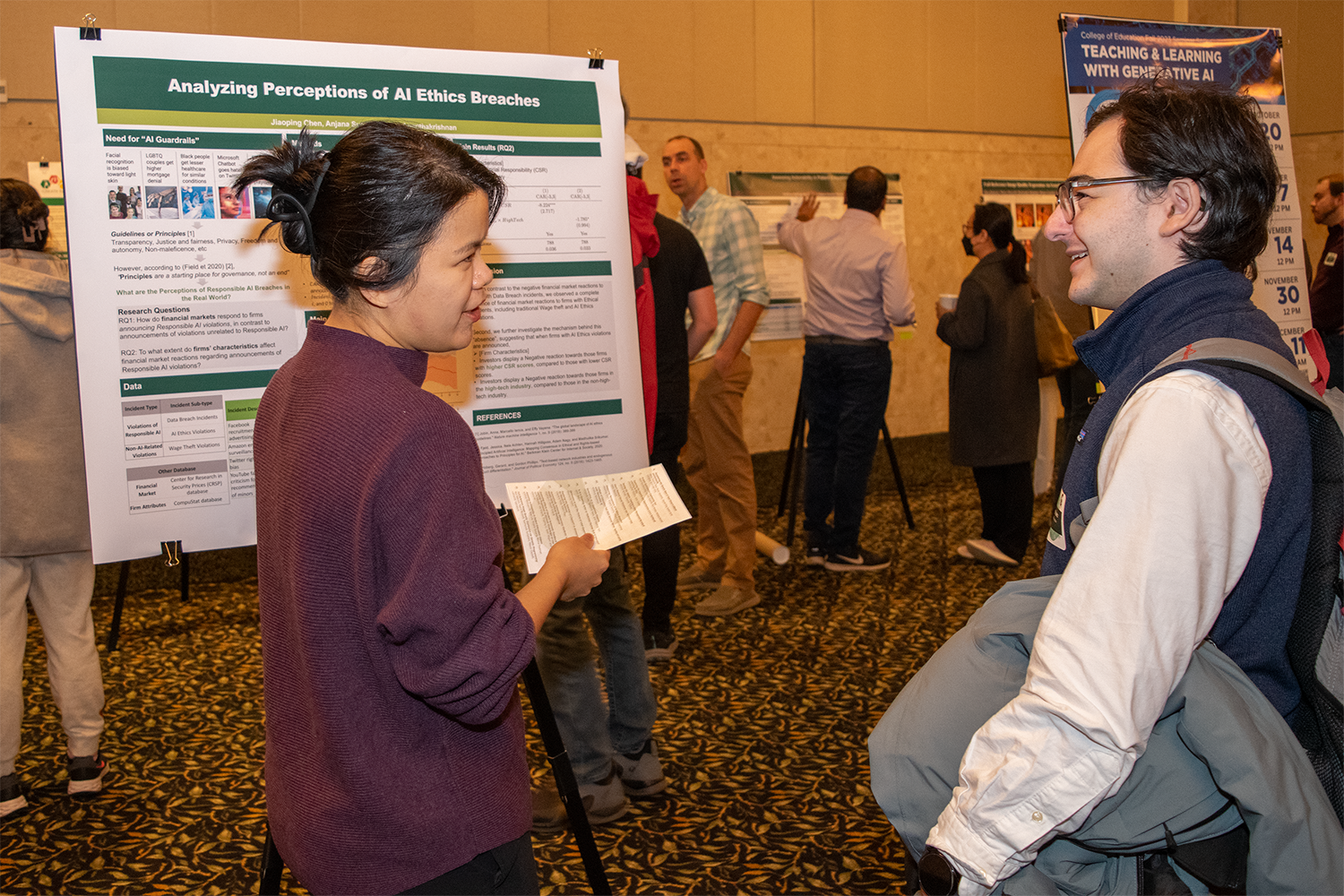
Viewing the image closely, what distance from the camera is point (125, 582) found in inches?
150

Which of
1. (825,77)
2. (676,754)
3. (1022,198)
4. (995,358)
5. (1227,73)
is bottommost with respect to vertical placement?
(676,754)

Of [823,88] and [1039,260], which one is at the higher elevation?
[823,88]

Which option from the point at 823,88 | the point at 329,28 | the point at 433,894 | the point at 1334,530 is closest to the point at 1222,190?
the point at 1334,530

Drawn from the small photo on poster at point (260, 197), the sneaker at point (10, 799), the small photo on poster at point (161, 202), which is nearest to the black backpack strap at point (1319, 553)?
the small photo on poster at point (260, 197)

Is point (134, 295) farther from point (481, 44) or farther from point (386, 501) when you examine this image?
point (481, 44)

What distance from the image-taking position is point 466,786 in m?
1.18

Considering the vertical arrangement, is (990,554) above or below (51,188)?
below

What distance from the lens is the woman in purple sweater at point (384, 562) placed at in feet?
3.50

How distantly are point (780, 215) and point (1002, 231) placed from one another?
83.0 inches

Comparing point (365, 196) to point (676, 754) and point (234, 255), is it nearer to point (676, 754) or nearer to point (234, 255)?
point (234, 255)

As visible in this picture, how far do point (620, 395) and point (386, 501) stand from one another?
1.24 metres

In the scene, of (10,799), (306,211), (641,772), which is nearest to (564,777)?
(641,772)

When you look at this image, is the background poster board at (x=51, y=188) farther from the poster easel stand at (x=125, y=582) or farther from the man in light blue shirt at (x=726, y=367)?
the man in light blue shirt at (x=726, y=367)

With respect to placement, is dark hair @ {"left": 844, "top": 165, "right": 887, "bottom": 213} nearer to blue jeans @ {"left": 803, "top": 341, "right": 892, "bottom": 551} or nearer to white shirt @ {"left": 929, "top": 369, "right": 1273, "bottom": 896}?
blue jeans @ {"left": 803, "top": 341, "right": 892, "bottom": 551}
